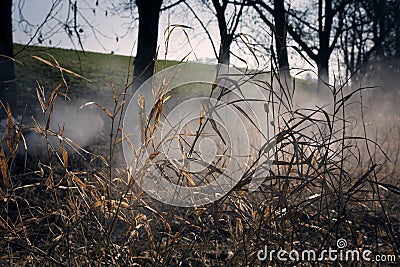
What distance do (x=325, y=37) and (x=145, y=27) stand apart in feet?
16.7

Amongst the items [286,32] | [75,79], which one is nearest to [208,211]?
[286,32]

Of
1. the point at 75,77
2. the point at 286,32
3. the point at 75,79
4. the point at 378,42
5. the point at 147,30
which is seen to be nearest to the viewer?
the point at 286,32

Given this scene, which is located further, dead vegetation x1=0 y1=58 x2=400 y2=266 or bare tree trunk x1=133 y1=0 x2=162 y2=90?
bare tree trunk x1=133 y1=0 x2=162 y2=90

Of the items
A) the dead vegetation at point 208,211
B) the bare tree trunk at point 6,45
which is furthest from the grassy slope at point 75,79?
the dead vegetation at point 208,211

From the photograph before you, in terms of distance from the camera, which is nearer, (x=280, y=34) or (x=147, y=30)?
(x=280, y=34)

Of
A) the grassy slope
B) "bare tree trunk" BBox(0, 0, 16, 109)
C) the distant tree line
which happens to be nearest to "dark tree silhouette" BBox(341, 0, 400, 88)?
the distant tree line

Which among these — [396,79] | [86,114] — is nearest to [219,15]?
[86,114]

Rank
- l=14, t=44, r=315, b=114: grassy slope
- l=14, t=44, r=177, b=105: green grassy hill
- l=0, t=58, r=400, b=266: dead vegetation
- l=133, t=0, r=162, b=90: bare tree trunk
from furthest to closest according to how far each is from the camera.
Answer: l=14, t=44, r=177, b=105: green grassy hill, l=14, t=44, r=315, b=114: grassy slope, l=133, t=0, r=162, b=90: bare tree trunk, l=0, t=58, r=400, b=266: dead vegetation

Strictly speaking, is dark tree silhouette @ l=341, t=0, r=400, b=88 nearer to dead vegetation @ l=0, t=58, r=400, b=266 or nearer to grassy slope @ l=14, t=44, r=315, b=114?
grassy slope @ l=14, t=44, r=315, b=114

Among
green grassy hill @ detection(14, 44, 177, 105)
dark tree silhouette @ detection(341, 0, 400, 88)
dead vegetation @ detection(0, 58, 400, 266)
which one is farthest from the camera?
dark tree silhouette @ detection(341, 0, 400, 88)

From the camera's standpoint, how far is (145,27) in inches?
268

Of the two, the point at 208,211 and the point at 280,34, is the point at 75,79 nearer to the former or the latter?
the point at 280,34

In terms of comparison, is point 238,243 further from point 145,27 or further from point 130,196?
point 145,27

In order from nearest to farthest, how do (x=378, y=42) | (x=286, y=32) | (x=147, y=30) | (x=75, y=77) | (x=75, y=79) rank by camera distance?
1. (x=286, y=32)
2. (x=147, y=30)
3. (x=75, y=77)
4. (x=75, y=79)
5. (x=378, y=42)
